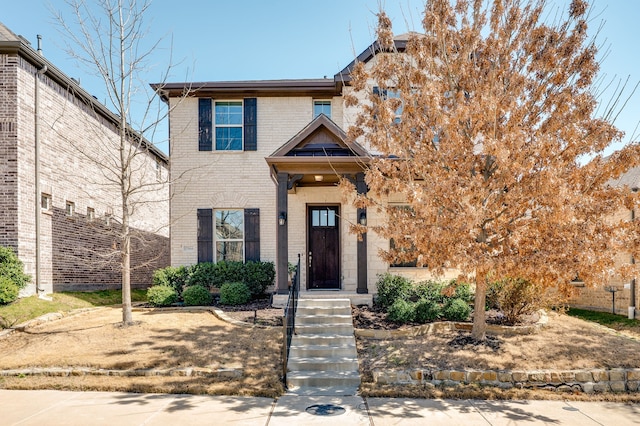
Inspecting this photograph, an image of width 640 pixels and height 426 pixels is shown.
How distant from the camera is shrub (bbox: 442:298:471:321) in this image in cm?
932

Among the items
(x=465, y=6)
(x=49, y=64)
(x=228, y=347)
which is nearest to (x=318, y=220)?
(x=228, y=347)

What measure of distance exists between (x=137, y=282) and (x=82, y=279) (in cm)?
355

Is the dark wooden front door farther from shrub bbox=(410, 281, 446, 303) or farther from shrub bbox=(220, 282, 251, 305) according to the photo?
shrub bbox=(410, 281, 446, 303)

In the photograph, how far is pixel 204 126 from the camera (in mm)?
13047

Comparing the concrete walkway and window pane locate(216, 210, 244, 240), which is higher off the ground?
window pane locate(216, 210, 244, 240)

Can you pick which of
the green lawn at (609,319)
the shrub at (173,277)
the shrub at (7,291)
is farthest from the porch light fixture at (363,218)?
the shrub at (7,291)

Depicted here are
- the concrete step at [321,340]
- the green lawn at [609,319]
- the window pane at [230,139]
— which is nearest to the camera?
the concrete step at [321,340]

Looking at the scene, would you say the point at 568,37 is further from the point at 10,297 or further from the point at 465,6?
the point at 10,297

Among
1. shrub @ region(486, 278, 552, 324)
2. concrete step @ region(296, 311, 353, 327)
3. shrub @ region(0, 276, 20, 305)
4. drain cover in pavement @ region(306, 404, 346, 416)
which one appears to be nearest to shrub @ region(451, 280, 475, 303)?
shrub @ region(486, 278, 552, 324)

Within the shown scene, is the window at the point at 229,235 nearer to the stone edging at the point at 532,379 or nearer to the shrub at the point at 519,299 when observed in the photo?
the stone edging at the point at 532,379

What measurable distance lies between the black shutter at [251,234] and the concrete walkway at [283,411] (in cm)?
668

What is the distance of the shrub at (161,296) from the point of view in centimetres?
1096

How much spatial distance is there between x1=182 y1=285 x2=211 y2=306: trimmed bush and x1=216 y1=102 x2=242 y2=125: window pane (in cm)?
528

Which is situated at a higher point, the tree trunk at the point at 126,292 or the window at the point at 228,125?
the window at the point at 228,125
